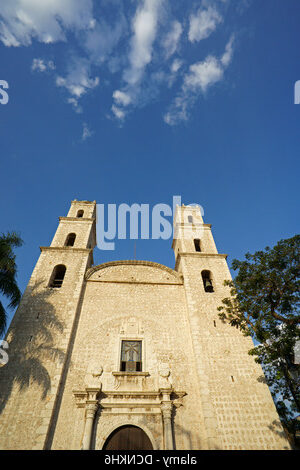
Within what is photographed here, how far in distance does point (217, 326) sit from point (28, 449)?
9.40m

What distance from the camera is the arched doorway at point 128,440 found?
9594 mm

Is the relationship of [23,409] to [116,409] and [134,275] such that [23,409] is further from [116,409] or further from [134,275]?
[134,275]

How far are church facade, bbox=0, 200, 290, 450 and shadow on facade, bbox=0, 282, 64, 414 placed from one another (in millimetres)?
44

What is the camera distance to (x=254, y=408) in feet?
34.3

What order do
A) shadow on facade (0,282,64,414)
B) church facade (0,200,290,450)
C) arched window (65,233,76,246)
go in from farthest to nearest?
arched window (65,233,76,246), shadow on facade (0,282,64,414), church facade (0,200,290,450)

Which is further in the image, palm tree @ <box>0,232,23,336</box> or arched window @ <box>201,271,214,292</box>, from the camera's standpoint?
arched window @ <box>201,271,214,292</box>

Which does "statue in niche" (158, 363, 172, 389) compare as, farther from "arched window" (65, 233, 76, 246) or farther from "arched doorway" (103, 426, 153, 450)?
"arched window" (65, 233, 76, 246)

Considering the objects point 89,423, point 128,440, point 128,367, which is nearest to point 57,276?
point 128,367

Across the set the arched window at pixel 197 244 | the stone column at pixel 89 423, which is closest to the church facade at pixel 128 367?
the stone column at pixel 89 423

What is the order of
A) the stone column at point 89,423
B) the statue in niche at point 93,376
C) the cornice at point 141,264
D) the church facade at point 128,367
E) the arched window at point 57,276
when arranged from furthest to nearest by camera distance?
the cornice at point 141,264 → the arched window at point 57,276 → the statue in niche at point 93,376 → the church facade at point 128,367 → the stone column at point 89,423

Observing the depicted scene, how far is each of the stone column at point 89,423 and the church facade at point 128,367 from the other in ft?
0.11

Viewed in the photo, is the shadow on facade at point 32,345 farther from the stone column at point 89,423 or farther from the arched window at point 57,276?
the stone column at point 89,423

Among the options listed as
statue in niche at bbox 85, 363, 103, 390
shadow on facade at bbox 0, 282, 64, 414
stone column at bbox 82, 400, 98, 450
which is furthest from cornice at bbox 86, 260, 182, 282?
stone column at bbox 82, 400, 98, 450

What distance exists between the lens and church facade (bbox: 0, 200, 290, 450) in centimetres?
972
